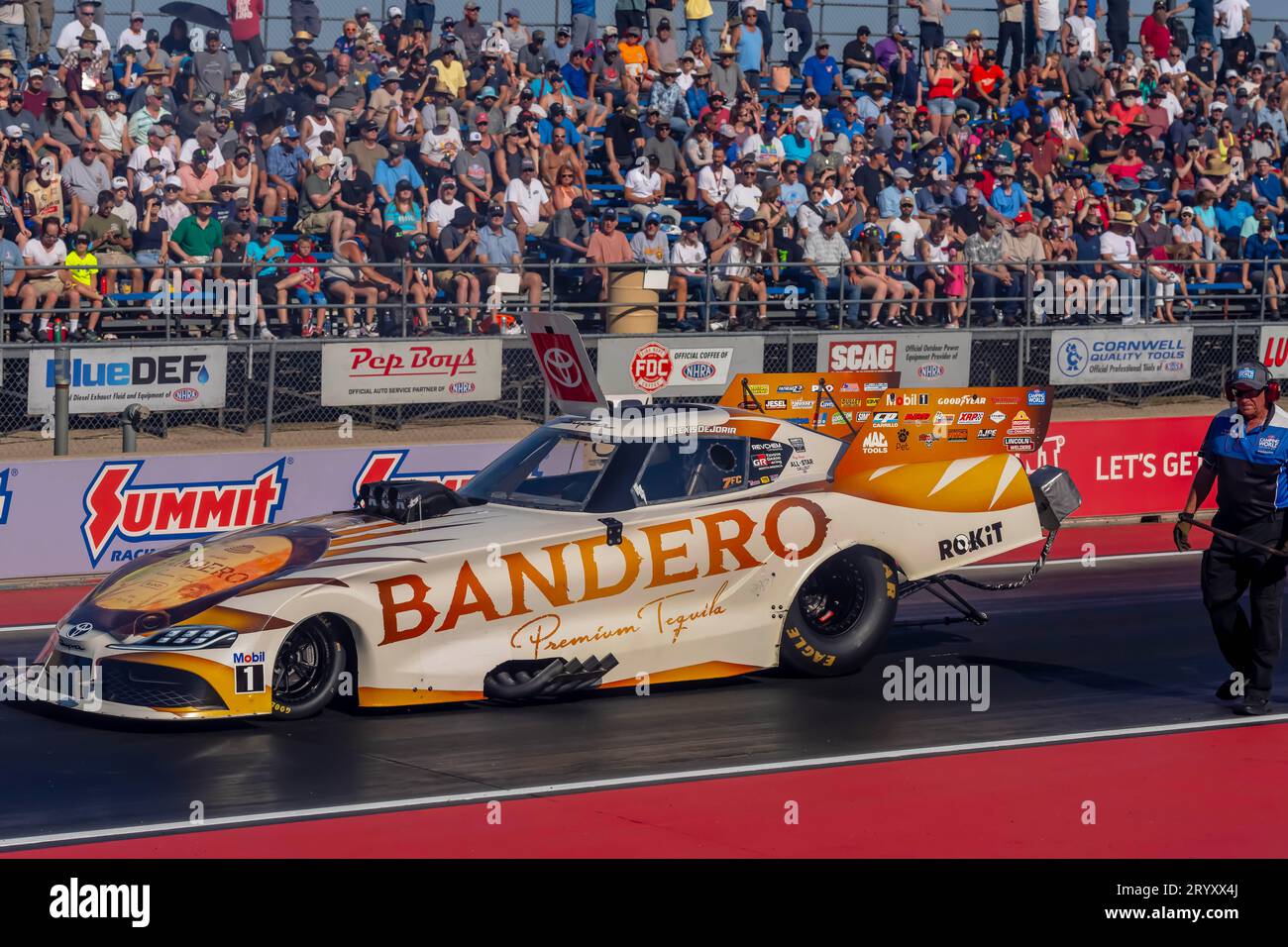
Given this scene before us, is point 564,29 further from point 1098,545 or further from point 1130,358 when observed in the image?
point 1098,545

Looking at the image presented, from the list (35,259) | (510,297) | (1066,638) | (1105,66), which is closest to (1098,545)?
(1066,638)

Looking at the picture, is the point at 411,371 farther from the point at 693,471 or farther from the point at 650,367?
the point at 693,471

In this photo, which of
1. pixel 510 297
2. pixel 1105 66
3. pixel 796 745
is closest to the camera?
pixel 796 745

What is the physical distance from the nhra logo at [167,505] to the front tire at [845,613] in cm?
598

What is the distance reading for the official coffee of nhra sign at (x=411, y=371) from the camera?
19.0 m

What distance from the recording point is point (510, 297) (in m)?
20.4

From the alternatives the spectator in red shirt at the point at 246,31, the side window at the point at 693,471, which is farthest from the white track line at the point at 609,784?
the spectator in red shirt at the point at 246,31

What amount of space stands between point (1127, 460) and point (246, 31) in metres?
12.2

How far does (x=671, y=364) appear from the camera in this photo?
20422mm

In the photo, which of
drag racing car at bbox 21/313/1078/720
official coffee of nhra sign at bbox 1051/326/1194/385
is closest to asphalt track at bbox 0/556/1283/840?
drag racing car at bbox 21/313/1078/720

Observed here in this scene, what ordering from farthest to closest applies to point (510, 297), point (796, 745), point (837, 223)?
1. point (837, 223)
2. point (510, 297)
3. point (796, 745)

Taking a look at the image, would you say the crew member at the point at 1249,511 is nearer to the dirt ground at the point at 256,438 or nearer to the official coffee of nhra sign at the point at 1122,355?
the dirt ground at the point at 256,438

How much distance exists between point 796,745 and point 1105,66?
22.1 metres

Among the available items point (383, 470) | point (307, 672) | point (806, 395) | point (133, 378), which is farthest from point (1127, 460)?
point (307, 672)
